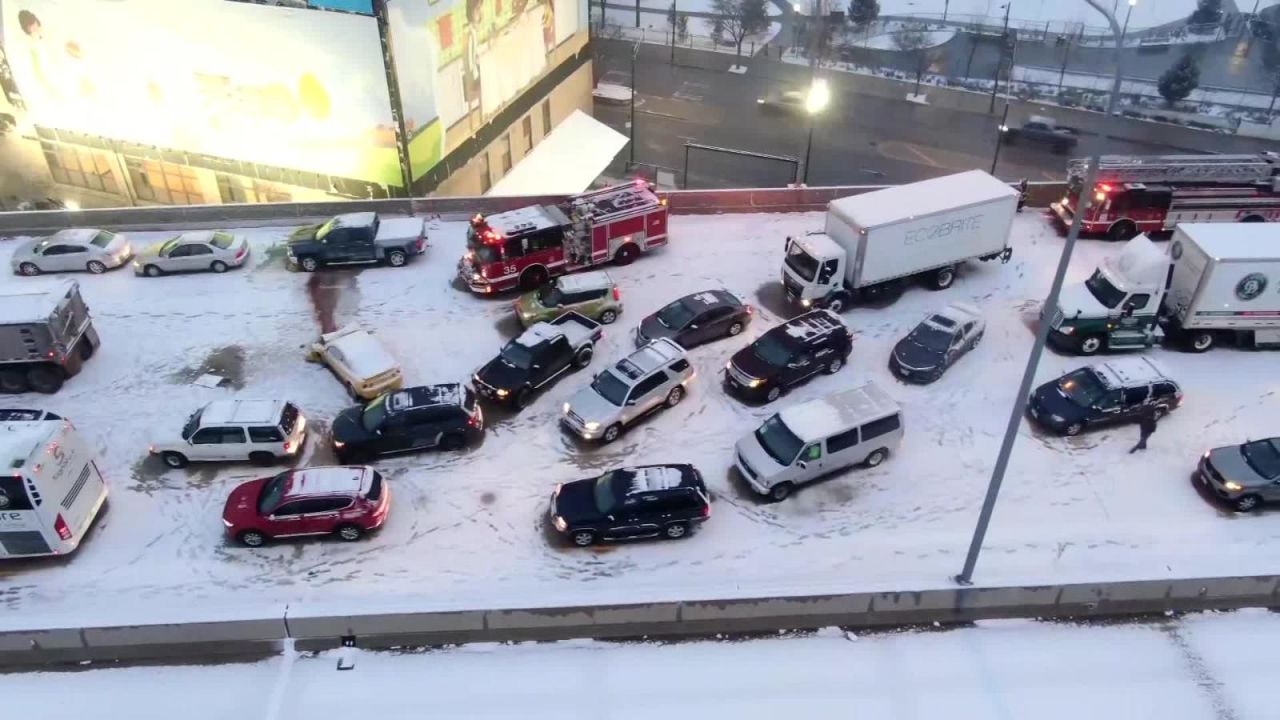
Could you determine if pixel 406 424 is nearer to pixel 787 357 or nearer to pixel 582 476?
pixel 582 476

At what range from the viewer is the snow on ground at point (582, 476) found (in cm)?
1811

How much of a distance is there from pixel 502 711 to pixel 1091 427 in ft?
50.1

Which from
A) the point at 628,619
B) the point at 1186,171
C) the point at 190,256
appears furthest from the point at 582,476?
the point at 1186,171

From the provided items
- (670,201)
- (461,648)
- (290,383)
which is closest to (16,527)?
(290,383)

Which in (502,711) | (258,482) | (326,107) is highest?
(326,107)

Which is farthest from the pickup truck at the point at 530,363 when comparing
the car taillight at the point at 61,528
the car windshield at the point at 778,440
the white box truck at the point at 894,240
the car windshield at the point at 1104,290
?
the car windshield at the point at 1104,290

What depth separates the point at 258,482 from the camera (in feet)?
62.6

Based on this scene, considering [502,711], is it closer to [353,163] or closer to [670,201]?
[670,201]

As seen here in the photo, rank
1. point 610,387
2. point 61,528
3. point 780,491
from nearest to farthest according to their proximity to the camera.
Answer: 1. point 61,528
2. point 780,491
3. point 610,387

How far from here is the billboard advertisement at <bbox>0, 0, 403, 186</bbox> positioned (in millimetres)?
29781

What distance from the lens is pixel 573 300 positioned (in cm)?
2505

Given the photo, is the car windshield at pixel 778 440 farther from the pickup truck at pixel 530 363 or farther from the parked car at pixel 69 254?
the parked car at pixel 69 254

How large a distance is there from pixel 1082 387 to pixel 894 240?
20.8ft

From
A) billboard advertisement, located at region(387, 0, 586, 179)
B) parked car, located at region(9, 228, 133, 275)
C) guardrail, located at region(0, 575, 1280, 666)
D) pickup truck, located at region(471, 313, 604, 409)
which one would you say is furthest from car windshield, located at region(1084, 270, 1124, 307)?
parked car, located at region(9, 228, 133, 275)
